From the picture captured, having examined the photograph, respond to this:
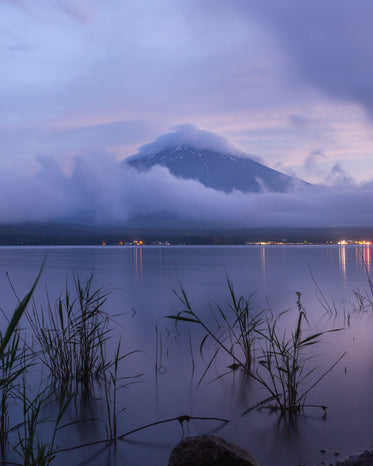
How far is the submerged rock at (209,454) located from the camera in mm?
3482

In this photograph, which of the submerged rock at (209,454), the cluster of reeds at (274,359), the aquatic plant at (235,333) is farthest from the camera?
the aquatic plant at (235,333)

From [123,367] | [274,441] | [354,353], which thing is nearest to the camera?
[274,441]

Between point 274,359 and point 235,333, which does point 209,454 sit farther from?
point 235,333

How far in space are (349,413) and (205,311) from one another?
1016cm

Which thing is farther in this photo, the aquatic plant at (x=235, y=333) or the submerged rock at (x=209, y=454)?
the aquatic plant at (x=235, y=333)

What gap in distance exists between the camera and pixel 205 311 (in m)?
15.6

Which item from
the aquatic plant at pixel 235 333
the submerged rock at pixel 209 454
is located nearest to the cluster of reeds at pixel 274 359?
the aquatic plant at pixel 235 333

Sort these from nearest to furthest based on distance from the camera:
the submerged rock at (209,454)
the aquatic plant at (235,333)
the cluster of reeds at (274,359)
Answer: the submerged rock at (209,454) → the cluster of reeds at (274,359) → the aquatic plant at (235,333)

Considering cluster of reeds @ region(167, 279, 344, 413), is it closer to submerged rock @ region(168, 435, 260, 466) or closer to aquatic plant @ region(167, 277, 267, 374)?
aquatic plant @ region(167, 277, 267, 374)

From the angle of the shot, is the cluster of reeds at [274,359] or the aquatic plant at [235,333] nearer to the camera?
the cluster of reeds at [274,359]

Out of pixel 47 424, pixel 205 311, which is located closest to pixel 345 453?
pixel 47 424

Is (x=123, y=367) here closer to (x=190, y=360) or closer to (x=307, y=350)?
(x=190, y=360)

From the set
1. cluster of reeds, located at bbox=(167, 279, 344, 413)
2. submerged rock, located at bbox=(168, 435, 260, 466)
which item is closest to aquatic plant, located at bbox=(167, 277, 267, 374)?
cluster of reeds, located at bbox=(167, 279, 344, 413)

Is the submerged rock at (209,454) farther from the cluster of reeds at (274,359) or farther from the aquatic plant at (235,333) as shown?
the aquatic plant at (235,333)
